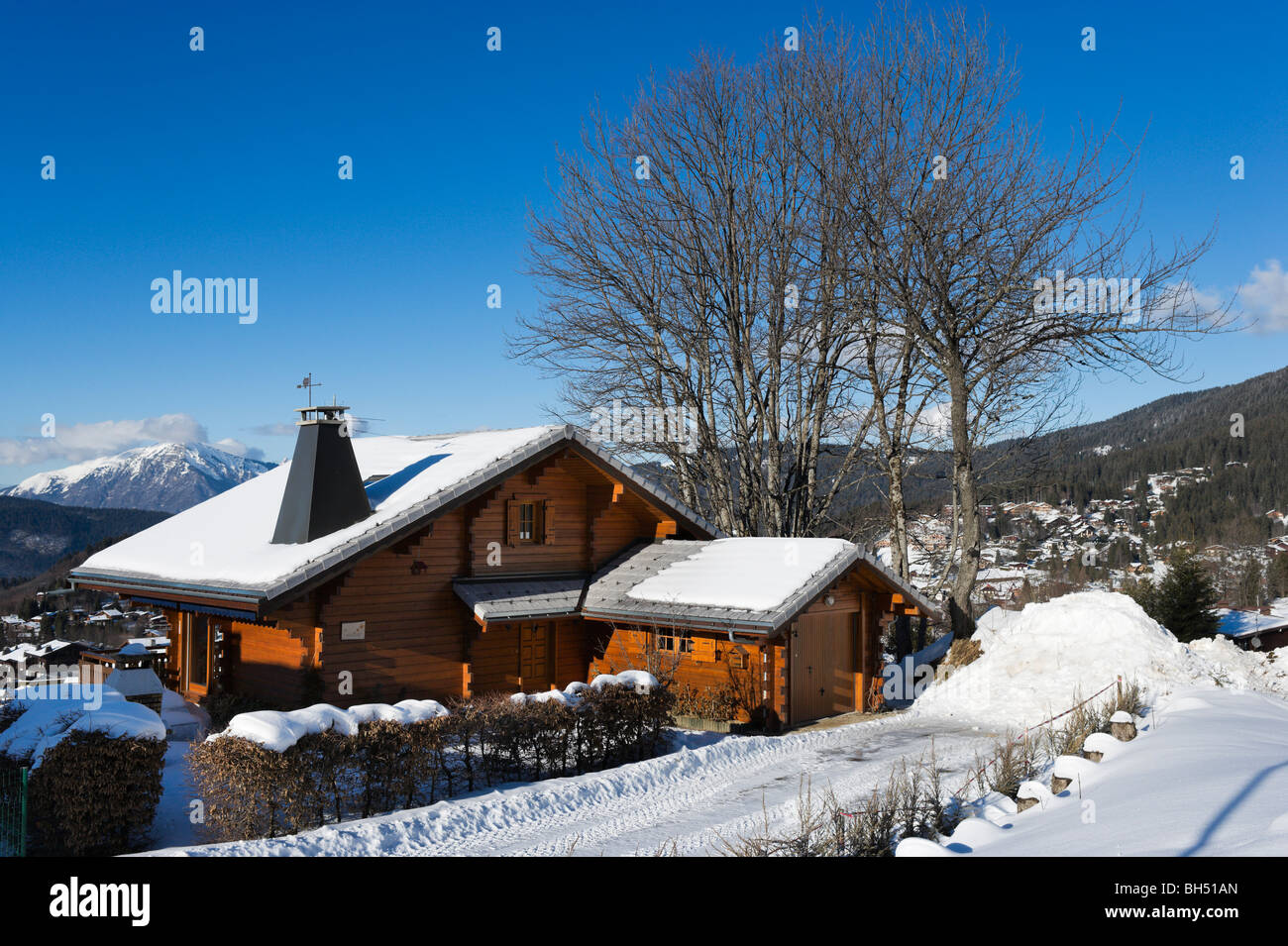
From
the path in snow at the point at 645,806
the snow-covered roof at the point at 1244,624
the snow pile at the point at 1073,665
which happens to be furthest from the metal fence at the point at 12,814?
the snow-covered roof at the point at 1244,624

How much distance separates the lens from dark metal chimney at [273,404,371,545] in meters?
17.0

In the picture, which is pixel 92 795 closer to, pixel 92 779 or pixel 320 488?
pixel 92 779

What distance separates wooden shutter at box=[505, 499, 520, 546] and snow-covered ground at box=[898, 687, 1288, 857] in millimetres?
11725

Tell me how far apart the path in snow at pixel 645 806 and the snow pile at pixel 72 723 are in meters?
2.01

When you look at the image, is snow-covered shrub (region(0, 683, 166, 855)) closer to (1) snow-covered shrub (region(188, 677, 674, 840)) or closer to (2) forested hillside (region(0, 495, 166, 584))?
(1) snow-covered shrub (region(188, 677, 674, 840))

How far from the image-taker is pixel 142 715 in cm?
1102

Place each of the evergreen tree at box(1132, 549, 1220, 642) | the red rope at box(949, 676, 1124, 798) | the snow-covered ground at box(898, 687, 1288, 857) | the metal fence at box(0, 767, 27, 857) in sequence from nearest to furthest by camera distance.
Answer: the snow-covered ground at box(898, 687, 1288, 857), the metal fence at box(0, 767, 27, 857), the red rope at box(949, 676, 1124, 798), the evergreen tree at box(1132, 549, 1220, 642)

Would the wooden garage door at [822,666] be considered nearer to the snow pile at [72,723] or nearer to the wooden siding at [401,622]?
the wooden siding at [401,622]

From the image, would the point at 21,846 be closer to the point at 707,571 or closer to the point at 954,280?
the point at 707,571

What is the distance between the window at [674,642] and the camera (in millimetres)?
18500

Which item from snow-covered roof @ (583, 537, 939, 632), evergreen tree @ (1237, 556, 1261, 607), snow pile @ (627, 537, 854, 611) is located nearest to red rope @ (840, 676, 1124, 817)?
snow-covered roof @ (583, 537, 939, 632)

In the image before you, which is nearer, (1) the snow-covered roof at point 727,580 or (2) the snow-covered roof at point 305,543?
(2) the snow-covered roof at point 305,543
